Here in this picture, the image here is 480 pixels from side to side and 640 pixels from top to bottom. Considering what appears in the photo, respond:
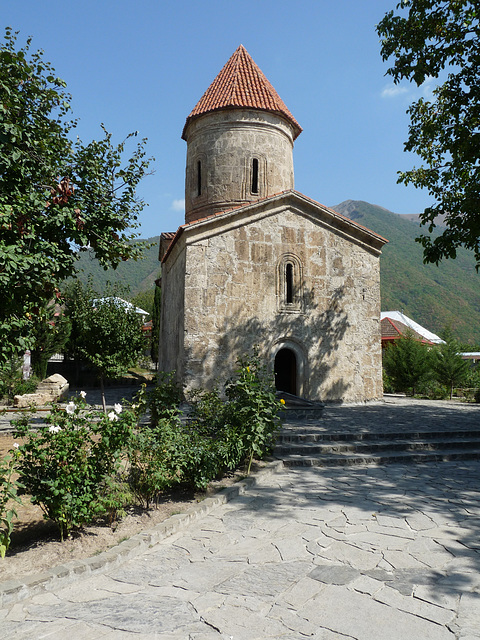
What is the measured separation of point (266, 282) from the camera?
40.7ft

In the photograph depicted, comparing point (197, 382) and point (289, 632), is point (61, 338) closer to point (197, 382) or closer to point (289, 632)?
point (197, 382)

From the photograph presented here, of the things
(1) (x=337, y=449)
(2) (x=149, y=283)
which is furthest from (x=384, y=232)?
(1) (x=337, y=449)

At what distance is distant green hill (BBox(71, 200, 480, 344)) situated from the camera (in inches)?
2579

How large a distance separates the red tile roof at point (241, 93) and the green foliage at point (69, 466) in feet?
45.4

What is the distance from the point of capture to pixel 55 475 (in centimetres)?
372

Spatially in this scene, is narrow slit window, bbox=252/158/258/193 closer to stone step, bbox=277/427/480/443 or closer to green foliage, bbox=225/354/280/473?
stone step, bbox=277/427/480/443

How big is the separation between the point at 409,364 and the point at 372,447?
40.1 ft

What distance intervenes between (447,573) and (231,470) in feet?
10.8

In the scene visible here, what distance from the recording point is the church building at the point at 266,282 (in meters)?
→ 11.8

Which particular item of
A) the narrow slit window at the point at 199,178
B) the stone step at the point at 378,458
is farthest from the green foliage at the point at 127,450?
the narrow slit window at the point at 199,178

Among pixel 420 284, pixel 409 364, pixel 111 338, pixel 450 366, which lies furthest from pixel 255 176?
pixel 420 284

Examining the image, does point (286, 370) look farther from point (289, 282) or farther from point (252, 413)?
point (252, 413)

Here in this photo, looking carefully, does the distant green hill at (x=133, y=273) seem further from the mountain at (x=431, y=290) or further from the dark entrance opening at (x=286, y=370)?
the dark entrance opening at (x=286, y=370)

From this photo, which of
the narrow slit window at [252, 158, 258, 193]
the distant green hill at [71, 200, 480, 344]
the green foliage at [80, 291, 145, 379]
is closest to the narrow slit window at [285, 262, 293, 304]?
the narrow slit window at [252, 158, 258, 193]
